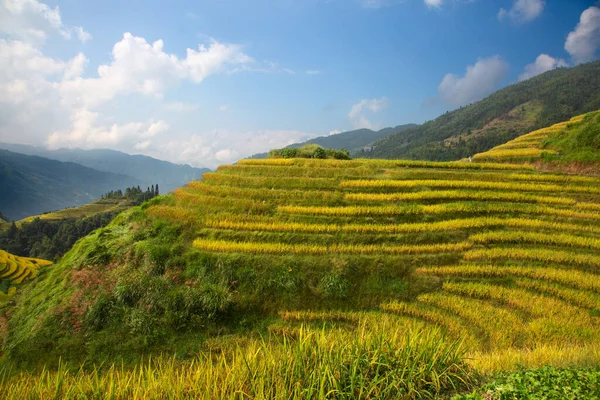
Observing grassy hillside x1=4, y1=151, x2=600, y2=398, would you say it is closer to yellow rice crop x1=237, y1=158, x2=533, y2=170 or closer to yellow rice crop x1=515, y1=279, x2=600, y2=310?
yellow rice crop x1=515, y1=279, x2=600, y2=310

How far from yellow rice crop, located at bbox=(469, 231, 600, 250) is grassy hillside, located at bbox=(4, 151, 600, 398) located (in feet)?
0.20

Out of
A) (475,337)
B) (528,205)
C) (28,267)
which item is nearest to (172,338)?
(475,337)

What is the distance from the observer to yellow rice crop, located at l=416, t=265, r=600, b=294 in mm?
10445

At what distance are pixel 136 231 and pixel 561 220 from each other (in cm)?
2128

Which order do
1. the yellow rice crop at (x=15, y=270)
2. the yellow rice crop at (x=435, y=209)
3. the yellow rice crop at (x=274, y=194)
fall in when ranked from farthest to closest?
the yellow rice crop at (x=15, y=270)
the yellow rice crop at (x=274, y=194)
the yellow rice crop at (x=435, y=209)

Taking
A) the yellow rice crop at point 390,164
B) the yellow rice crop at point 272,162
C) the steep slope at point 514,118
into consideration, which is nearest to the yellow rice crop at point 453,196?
the yellow rice crop at point 390,164

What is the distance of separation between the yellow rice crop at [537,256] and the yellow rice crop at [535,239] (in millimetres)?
595

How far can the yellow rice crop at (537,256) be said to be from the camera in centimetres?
1140

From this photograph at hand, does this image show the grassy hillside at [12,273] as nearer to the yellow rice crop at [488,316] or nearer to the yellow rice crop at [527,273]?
the yellow rice crop at [488,316]

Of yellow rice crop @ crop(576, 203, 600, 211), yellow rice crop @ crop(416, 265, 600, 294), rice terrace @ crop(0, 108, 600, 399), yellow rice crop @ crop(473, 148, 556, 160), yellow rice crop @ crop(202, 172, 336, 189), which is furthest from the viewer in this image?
yellow rice crop @ crop(473, 148, 556, 160)

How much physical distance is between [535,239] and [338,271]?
8966 mm

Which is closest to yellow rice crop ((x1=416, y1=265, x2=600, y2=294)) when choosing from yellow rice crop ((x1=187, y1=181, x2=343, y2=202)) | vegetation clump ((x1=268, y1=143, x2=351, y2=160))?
yellow rice crop ((x1=187, y1=181, x2=343, y2=202))

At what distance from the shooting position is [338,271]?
37.5 ft

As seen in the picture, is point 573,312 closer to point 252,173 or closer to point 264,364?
point 264,364
